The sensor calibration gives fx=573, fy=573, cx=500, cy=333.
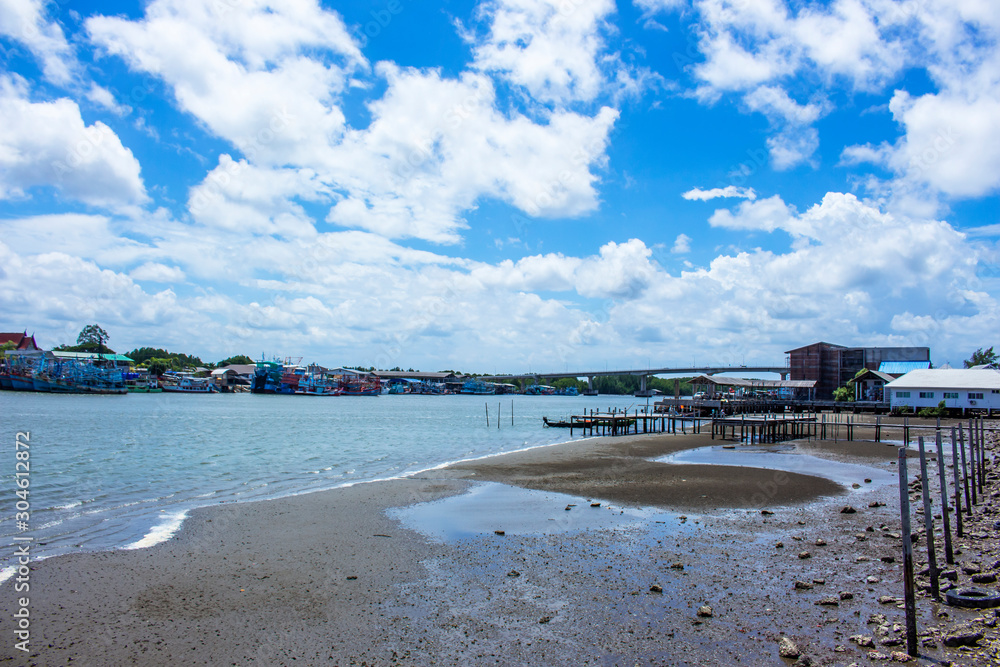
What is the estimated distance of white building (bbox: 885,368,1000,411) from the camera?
56.3 m

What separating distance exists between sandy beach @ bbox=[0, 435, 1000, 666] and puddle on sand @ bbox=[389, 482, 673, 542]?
4.4 inches

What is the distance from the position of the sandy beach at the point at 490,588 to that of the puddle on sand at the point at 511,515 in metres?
0.11

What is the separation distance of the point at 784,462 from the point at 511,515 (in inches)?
772

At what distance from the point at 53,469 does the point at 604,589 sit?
25.7 meters

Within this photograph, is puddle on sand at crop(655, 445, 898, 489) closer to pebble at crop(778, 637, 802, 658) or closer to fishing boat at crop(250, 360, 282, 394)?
pebble at crop(778, 637, 802, 658)

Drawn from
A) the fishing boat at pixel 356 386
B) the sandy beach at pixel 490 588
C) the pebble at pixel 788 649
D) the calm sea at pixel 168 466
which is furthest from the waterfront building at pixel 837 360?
the fishing boat at pixel 356 386

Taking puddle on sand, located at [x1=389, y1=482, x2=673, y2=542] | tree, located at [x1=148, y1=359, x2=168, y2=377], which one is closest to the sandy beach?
puddle on sand, located at [x1=389, y1=482, x2=673, y2=542]

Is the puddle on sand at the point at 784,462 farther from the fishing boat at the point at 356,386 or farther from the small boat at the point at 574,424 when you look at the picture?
the fishing boat at the point at 356,386

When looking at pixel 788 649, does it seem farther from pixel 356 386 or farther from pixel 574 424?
pixel 356 386

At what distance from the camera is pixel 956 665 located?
7.22m

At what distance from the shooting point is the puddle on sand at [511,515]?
14977mm

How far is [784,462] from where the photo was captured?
2991 centimetres

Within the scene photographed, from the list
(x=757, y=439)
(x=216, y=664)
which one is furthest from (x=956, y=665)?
(x=757, y=439)

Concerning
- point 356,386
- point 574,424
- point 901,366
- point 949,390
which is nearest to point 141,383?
point 356,386
